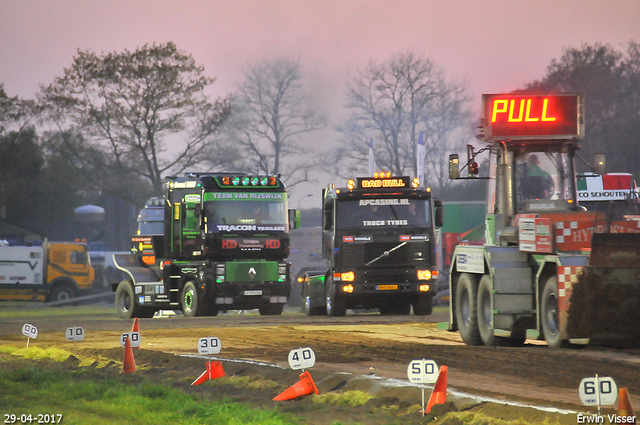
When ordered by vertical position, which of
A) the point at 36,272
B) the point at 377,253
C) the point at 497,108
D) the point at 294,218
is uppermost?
the point at 497,108

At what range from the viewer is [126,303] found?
2897cm

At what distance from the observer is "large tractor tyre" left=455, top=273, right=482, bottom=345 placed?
49.0ft

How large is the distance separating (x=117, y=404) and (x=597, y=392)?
483 centimetres

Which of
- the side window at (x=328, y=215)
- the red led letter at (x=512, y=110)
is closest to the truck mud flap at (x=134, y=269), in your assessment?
the side window at (x=328, y=215)

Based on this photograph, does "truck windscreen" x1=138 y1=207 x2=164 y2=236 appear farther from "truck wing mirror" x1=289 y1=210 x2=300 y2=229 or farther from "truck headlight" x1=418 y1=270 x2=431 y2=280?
"truck headlight" x1=418 y1=270 x2=431 y2=280

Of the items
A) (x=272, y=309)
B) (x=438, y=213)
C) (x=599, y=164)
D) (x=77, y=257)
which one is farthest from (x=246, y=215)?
(x=77, y=257)

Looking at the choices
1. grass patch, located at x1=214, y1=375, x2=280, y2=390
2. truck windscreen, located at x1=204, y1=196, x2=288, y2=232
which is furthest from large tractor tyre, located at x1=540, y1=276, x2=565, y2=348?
truck windscreen, located at x1=204, y1=196, x2=288, y2=232

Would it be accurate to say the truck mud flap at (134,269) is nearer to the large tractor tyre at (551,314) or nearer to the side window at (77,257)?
the large tractor tyre at (551,314)

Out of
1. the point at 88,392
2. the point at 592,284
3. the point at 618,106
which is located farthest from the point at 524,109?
the point at 618,106

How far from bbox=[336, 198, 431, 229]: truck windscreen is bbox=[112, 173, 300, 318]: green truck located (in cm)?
266

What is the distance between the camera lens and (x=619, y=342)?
12.6 meters

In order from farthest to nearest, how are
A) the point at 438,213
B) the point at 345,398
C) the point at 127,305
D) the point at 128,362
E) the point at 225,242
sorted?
the point at 127,305 < the point at 225,242 < the point at 438,213 < the point at 128,362 < the point at 345,398

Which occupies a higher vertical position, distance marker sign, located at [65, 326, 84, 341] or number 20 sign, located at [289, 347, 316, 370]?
distance marker sign, located at [65, 326, 84, 341]

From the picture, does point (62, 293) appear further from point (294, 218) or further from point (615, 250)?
point (615, 250)
